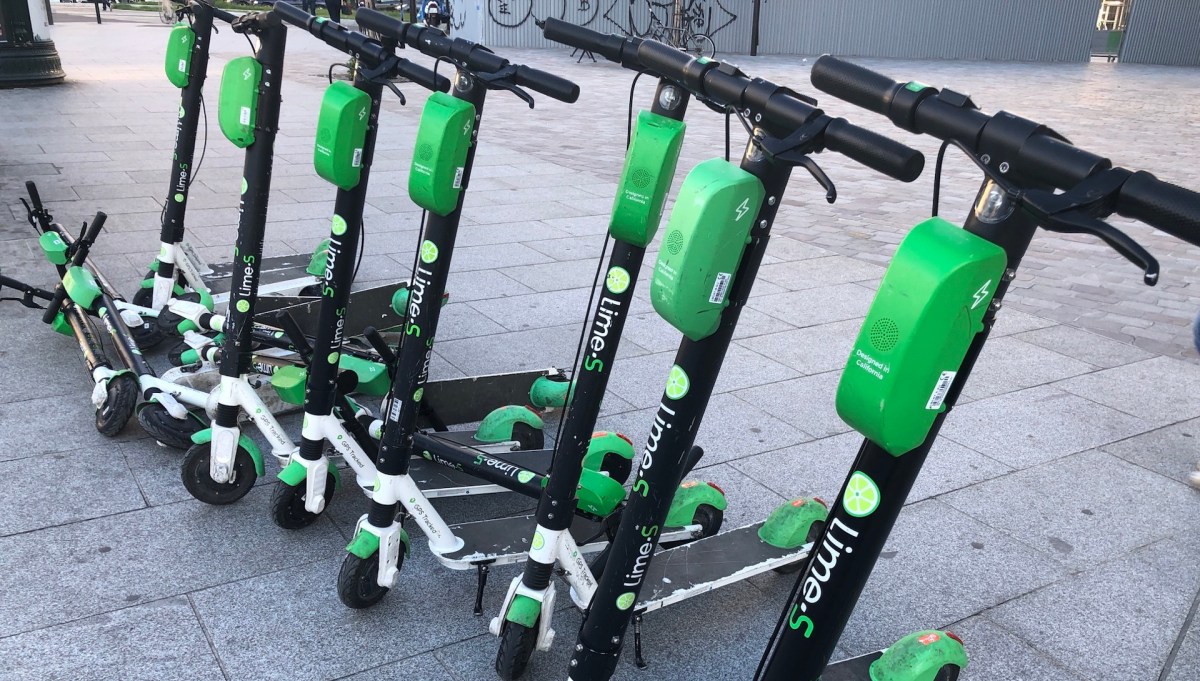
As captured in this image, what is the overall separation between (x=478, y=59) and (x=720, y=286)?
99 cm

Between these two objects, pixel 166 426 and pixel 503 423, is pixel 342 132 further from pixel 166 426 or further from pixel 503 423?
pixel 166 426

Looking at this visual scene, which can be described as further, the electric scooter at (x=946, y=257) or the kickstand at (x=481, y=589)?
the kickstand at (x=481, y=589)

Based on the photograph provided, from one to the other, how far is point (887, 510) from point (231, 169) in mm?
8362

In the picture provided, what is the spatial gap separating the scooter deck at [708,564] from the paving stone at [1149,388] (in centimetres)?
247

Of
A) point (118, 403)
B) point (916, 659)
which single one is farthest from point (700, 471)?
point (118, 403)

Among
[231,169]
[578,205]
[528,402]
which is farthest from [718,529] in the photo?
[231,169]

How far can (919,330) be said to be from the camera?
5.02 feet

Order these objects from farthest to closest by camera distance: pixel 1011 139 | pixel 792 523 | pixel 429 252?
pixel 792 523, pixel 429 252, pixel 1011 139

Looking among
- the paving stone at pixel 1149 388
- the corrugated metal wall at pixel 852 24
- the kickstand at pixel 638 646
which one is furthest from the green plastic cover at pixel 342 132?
the corrugated metal wall at pixel 852 24

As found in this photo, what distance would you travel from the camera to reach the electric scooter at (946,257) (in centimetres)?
140

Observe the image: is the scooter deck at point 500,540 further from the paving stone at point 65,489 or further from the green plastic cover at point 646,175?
the paving stone at point 65,489

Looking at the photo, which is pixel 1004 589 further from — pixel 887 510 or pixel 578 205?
pixel 578 205

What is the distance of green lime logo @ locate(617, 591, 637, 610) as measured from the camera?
7.86ft

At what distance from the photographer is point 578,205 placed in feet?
28.3
